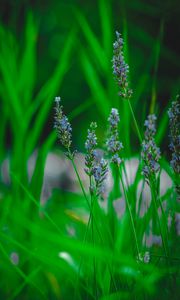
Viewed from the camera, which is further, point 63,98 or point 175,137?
point 63,98

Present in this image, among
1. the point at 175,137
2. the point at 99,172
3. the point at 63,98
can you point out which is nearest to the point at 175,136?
the point at 175,137

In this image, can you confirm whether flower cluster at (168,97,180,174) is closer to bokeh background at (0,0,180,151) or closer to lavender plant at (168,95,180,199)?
lavender plant at (168,95,180,199)

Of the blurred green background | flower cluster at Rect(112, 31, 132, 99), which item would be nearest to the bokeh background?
the blurred green background

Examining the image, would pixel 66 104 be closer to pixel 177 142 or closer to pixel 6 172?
pixel 6 172

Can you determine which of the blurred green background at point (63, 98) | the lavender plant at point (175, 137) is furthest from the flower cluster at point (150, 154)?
the blurred green background at point (63, 98)

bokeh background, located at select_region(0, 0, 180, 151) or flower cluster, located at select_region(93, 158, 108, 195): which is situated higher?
bokeh background, located at select_region(0, 0, 180, 151)

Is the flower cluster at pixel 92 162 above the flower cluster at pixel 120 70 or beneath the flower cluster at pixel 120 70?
beneath

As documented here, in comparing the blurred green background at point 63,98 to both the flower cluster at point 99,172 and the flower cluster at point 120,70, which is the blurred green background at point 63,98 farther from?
the flower cluster at point 120,70

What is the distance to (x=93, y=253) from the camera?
74cm

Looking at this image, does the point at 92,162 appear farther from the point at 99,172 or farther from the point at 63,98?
the point at 63,98

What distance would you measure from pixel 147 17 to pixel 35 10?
670mm

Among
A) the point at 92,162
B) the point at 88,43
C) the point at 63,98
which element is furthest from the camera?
the point at 63,98

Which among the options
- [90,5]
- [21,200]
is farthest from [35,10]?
[21,200]

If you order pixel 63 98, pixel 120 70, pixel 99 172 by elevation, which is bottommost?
pixel 99 172
